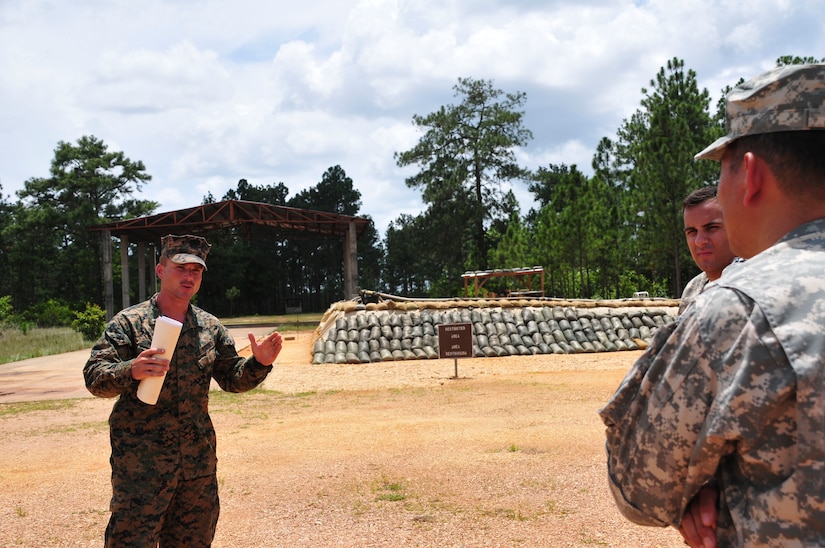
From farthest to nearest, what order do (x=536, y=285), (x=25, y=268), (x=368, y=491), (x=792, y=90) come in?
(x=25, y=268)
(x=536, y=285)
(x=368, y=491)
(x=792, y=90)

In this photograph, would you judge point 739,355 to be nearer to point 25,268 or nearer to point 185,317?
point 185,317

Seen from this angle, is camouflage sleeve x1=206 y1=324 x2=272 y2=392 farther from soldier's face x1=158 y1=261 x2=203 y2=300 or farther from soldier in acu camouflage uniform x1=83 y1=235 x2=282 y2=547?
soldier's face x1=158 y1=261 x2=203 y2=300

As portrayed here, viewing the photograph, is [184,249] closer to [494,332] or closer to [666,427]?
[666,427]

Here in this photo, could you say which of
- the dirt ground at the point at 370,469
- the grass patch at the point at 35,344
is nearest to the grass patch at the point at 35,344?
the grass patch at the point at 35,344

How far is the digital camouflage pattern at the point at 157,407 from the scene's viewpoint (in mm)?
3312

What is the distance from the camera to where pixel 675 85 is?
28203 mm

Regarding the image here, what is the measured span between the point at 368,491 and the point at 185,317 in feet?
9.11

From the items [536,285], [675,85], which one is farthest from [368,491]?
[536,285]

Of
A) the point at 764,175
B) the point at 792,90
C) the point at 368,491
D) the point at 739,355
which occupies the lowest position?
the point at 368,491

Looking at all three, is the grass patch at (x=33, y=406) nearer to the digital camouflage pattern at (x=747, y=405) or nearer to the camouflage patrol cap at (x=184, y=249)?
the camouflage patrol cap at (x=184, y=249)

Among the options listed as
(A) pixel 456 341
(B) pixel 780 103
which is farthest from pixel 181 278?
(A) pixel 456 341

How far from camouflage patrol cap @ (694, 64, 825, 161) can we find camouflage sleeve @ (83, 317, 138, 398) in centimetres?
268

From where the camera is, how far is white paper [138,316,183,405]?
10.6 feet

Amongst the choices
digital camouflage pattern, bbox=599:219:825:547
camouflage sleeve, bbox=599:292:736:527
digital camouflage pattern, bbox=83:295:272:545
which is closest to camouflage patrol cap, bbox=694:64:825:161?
digital camouflage pattern, bbox=599:219:825:547
